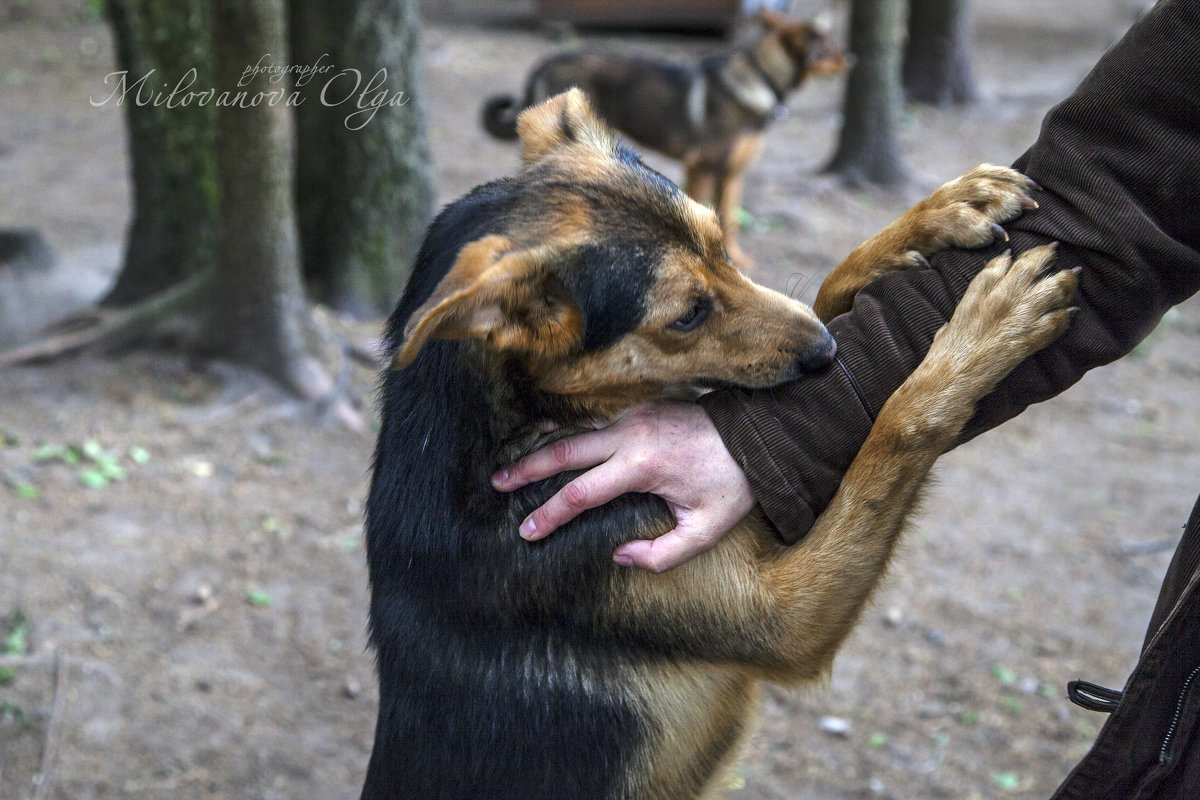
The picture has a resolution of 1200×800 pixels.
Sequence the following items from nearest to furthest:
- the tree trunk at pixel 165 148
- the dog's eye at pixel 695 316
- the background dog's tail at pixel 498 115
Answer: the dog's eye at pixel 695 316, the tree trunk at pixel 165 148, the background dog's tail at pixel 498 115

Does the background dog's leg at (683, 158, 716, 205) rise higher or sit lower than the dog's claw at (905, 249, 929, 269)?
lower

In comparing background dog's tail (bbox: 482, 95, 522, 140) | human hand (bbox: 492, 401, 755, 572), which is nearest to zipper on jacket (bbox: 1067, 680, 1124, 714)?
human hand (bbox: 492, 401, 755, 572)

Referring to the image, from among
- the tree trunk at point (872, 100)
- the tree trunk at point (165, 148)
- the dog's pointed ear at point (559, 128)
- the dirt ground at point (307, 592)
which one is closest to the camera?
the dog's pointed ear at point (559, 128)

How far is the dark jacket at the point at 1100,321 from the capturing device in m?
1.93

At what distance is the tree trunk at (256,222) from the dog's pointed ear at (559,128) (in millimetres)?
3365

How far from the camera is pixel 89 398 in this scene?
20.1ft

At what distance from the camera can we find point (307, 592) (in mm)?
5188

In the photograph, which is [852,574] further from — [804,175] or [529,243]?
[804,175]

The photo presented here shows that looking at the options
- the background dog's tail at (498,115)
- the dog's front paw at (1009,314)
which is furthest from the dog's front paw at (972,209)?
the background dog's tail at (498,115)

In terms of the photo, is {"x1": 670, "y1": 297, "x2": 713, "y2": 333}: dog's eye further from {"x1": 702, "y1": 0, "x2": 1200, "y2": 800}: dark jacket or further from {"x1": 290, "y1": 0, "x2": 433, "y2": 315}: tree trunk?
{"x1": 290, "y1": 0, "x2": 433, "y2": 315}: tree trunk

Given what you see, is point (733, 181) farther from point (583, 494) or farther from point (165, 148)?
point (583, 494)

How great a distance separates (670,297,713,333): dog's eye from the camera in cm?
256

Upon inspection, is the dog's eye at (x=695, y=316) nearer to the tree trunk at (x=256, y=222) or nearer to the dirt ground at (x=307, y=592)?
the dirt ground at (x=307, y=592)

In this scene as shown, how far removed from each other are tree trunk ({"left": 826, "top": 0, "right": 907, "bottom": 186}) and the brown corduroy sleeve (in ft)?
29.1
